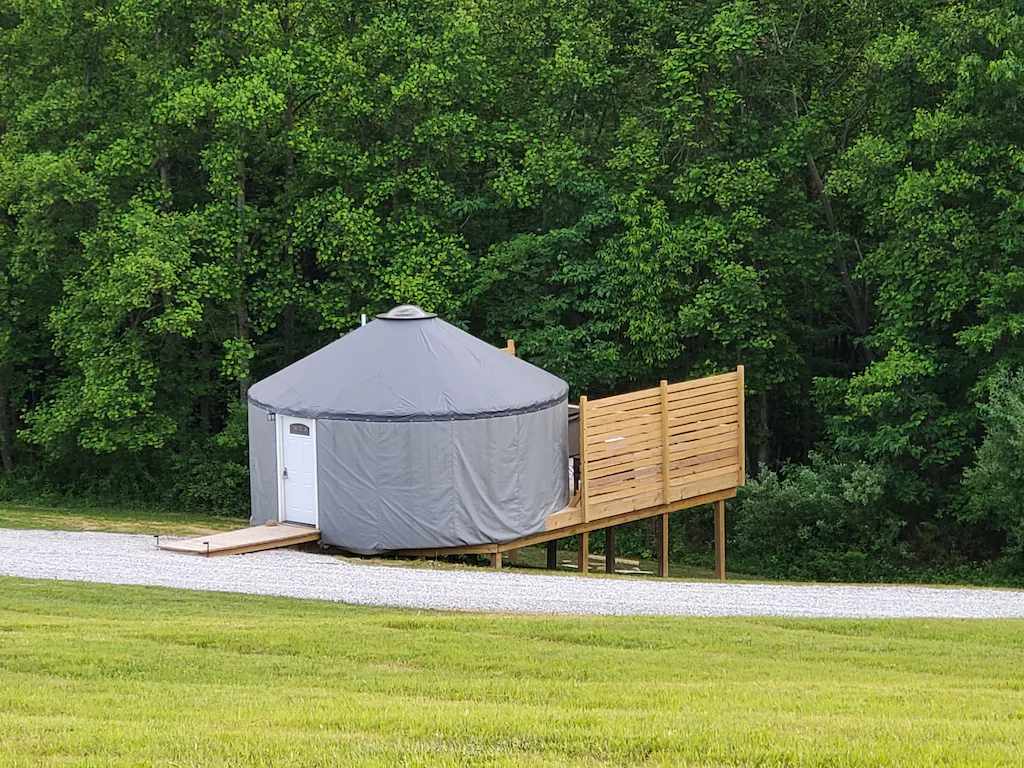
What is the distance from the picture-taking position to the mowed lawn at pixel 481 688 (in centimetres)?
571

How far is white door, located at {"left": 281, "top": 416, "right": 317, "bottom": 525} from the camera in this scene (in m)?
15.0

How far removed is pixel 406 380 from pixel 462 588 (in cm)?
337

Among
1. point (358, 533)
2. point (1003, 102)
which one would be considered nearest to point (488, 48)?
point (1003, 102)

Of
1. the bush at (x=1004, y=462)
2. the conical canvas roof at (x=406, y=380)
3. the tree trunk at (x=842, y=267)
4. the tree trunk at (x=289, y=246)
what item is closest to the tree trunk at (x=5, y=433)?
the tree trunk at (x=289, y=246)

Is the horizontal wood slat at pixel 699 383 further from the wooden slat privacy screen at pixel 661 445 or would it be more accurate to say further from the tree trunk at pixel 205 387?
the tree trunk at pixel 205 387

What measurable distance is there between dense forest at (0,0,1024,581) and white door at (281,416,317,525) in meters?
5.18

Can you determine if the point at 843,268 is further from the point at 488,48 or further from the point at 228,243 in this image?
the point at 228,243

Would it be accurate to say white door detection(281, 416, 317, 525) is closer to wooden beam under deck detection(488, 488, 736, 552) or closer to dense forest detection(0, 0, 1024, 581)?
wooden beam under deck detection(488, 488, 736, 552)

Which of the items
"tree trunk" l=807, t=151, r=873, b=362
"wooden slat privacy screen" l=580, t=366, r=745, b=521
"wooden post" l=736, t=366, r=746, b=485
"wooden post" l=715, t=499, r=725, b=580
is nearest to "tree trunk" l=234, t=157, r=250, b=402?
"wooden slat privacy screen" l=580, t=366, r=745, b=521

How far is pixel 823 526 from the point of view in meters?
19.2

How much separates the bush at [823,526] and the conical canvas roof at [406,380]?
4.85 meters

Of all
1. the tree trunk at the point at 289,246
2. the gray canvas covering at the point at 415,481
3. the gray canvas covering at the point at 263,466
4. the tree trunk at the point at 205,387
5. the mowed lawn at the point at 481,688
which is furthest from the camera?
the tree trunk at the point at 205,387

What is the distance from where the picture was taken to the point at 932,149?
59.6 ft

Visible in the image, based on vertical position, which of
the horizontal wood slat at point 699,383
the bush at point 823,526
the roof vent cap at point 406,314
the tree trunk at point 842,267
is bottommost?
the bush at point 823,526
